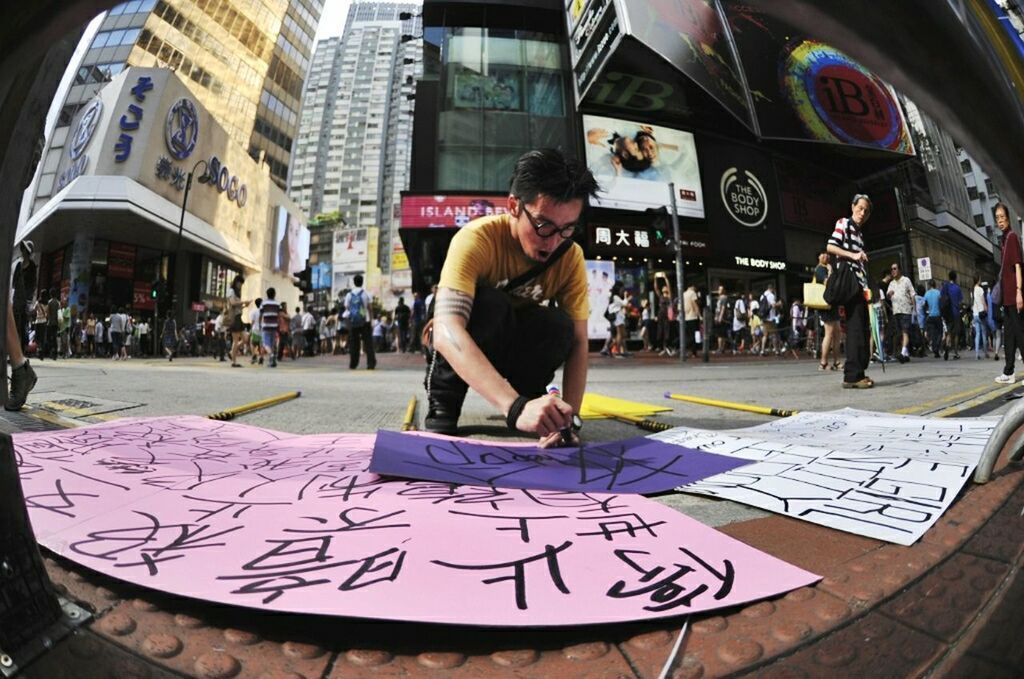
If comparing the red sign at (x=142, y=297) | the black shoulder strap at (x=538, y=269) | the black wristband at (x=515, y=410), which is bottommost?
the black wristband at (x=515, y=410)

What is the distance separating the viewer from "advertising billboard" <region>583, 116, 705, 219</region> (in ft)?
9.76

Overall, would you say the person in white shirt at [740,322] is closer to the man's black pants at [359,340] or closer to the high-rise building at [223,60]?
the high-rise building at [223,60]

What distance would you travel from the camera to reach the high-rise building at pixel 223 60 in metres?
0.47

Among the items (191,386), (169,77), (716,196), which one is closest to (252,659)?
(169,77)

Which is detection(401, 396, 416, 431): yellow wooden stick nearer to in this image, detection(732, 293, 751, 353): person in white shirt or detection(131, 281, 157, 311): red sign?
detection(131, 281, 157, 311): red sign

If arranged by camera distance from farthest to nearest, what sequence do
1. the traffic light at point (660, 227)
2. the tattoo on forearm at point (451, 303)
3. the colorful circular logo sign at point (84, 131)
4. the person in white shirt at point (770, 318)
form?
the traffic light at point (660, 227) → the person in white shirt at point (770, 318) → the tattoo on forearm at point (451, 303) → the colorful circular logo sign at point (84, 131)

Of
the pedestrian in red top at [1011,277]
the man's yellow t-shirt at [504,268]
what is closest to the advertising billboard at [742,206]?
the man's yellow t-shirt at [504,268]

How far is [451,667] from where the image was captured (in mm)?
319

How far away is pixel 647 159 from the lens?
347 cm

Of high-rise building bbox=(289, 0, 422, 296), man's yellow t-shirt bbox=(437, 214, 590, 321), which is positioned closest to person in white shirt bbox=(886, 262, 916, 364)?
man's yellow t-shirt bbox=(437, 214, 590, 321)

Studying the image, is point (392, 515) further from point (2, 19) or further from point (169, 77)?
point (169, 77)

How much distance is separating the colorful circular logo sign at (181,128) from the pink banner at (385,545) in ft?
2.27

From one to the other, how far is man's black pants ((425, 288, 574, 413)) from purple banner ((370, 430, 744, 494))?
38 centimetres

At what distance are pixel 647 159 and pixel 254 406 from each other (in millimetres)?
3212
